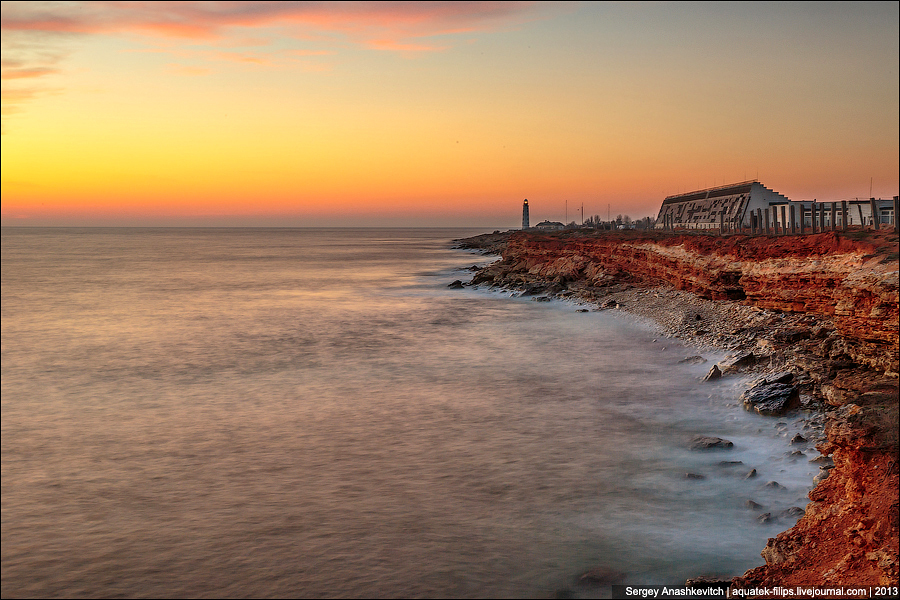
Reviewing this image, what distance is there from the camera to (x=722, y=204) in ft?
291

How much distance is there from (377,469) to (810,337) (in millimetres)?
12196

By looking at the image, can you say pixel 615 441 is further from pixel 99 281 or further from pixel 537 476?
pixel 99 281

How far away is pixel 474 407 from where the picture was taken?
15.3 metres

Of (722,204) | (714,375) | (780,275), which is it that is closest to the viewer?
(714,375)

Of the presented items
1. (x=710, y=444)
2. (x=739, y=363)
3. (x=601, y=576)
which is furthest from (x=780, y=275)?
(x=601, y=576)

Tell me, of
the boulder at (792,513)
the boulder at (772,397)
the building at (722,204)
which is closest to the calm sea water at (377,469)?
the boulder at (792,513)

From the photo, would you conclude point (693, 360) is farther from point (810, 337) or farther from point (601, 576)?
point (601, 576)

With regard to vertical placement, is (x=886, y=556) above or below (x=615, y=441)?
above

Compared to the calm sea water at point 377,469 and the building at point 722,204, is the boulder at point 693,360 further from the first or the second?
the building at point 722,204

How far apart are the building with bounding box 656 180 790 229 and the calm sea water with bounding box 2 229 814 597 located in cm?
5184

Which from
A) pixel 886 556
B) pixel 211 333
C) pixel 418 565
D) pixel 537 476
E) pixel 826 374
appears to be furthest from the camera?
pixel 211 333

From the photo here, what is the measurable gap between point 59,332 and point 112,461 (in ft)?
67.6

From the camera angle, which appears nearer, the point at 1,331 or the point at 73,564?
the point at 73,564

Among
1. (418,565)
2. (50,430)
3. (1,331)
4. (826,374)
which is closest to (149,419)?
(50,430)
